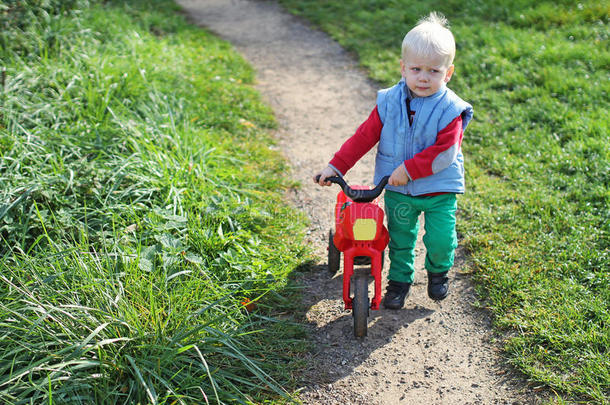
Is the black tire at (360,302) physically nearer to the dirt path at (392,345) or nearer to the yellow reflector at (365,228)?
the dirt path at (392,345)

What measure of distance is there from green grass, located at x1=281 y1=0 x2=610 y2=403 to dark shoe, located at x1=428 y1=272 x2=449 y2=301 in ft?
0.90

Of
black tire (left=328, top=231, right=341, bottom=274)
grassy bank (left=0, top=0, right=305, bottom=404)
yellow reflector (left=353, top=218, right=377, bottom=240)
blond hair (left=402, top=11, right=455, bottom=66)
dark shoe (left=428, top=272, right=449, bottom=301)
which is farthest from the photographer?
black tire (left=328, top=231, right=341, bottom=274)

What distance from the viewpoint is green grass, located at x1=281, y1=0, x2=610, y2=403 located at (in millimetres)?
3025

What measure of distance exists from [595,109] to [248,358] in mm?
4183

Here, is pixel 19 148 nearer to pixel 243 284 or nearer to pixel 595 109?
pixel 243 284

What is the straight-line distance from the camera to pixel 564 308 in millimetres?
3170

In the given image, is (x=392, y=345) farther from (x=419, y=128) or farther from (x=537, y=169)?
(x=537, y=169)

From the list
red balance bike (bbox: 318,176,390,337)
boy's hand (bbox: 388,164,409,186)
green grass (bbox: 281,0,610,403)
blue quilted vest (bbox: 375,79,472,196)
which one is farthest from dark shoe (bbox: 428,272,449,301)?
boy's hand (bbox: 388,164,409,186)

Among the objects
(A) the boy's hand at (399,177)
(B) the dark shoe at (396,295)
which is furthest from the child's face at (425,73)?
(B) the dark shoe at (396,295)

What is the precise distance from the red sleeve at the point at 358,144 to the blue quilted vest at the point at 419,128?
41mm

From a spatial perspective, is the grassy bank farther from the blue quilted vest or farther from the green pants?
the blue quilted vest

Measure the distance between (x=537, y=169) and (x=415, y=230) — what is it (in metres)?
1.81

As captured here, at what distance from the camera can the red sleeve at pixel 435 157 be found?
2.96 meters

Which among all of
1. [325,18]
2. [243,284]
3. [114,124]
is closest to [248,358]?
[243,284]
